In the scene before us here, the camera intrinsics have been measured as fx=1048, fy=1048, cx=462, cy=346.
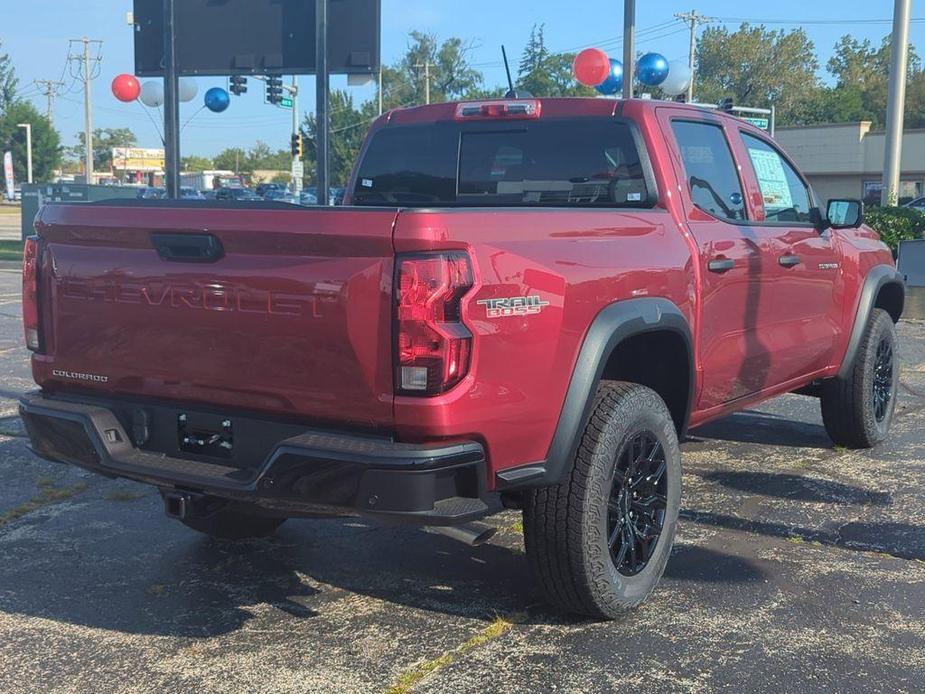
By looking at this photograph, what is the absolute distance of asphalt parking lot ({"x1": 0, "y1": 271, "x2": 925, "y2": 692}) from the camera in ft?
11.1

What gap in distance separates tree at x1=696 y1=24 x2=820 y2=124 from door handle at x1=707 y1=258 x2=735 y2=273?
2939 inches

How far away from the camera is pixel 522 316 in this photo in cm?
323

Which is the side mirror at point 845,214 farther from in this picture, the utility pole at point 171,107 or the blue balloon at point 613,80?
the blue balloon at point 613,80

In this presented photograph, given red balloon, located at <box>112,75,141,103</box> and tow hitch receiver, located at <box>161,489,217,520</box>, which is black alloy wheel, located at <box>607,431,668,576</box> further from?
red balloon, located at <box>112,75,141,103</box>

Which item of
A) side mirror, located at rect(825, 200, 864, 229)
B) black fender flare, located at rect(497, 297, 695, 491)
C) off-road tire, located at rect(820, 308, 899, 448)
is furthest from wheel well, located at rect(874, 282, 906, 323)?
black fender flare, located at rect(497, 297, 695, 491)

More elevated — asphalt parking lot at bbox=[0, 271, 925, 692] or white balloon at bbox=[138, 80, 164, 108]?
white balloon at bbox=[138, 80, 164, 108]

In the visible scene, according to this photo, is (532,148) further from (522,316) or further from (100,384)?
(100,384)

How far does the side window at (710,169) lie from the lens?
15.4 ft

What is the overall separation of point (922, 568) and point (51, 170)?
274 ft

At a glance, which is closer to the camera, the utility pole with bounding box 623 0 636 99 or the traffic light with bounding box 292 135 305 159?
the utility pole with bounding box 623 0 636 99

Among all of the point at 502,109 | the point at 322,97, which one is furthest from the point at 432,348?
the point at 322,97

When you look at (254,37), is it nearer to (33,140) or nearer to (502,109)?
(502,109)

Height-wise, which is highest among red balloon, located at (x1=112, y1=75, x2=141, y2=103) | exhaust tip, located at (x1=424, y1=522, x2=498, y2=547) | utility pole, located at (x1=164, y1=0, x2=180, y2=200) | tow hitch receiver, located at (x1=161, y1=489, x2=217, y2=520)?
red balloon, located at (x1=112, y1=75, x2=141, y2=103)

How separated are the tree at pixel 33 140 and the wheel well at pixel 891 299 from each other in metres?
76.7
